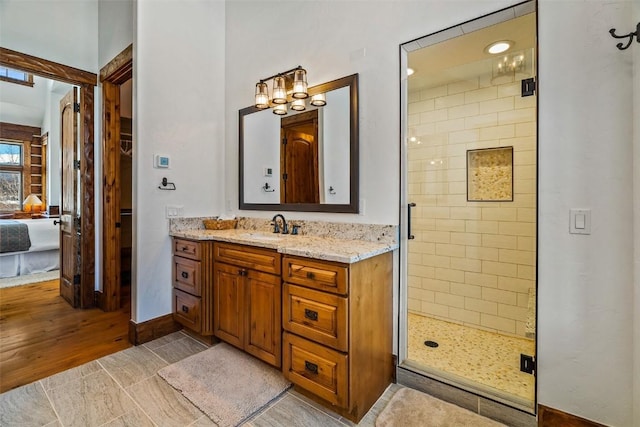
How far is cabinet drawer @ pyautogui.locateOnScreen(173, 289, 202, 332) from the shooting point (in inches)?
96.9

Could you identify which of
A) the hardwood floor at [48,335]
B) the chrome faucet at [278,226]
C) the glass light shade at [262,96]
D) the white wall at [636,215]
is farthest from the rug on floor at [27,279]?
the white wall at [636,215]

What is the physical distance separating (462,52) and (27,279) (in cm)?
597

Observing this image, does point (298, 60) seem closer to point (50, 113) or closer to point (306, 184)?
point (306, 184)

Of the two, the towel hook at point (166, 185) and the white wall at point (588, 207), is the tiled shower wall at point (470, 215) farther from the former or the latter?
the towel hook at point (166, 185)

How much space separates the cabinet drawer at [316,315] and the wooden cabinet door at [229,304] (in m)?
0.48

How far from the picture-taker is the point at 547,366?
60.7 inches

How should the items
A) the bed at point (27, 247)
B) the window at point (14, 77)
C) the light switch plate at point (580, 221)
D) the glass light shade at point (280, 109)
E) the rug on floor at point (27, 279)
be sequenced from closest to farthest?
the light switch plate at point (580, 221)
the glass light shade at point (280, 109)
the rug on floor at point (27, 279)
the bed at point (27, 247)
the window at point (14, 77)

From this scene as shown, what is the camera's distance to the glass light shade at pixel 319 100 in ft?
7.77

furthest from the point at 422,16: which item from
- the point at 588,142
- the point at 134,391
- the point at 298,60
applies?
the point at 134,391

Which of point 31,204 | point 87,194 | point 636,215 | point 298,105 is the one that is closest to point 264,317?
point 298,105

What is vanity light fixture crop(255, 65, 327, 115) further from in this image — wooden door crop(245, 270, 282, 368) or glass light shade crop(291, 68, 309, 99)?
wooden door crop(245, 270, 282, 368)

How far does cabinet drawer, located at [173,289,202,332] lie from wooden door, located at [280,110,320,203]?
1.11m

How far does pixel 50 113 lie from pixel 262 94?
6162 millimetres

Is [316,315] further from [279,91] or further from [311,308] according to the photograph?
[279,91]
